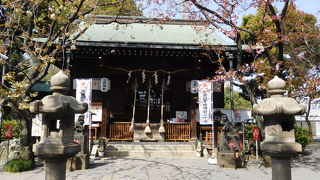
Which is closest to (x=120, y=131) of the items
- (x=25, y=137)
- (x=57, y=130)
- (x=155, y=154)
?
(x=155, y=154)

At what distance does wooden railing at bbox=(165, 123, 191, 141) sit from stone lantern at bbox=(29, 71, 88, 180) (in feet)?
31.6

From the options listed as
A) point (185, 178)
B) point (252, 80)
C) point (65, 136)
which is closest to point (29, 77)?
point (65, 136)

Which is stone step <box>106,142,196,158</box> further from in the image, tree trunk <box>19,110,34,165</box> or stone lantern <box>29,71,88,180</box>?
stone lantern <box>29,71,88,180</box>

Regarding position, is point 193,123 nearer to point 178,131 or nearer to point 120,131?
point 178,131

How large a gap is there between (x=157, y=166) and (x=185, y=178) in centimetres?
204

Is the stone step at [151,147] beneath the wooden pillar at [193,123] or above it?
beneath

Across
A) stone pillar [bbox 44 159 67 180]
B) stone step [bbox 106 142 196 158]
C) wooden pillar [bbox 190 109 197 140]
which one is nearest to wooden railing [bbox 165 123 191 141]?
wooden pillar [bbox 190 109 197 140]

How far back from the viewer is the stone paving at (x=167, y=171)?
324 inches

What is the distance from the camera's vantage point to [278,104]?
471cm

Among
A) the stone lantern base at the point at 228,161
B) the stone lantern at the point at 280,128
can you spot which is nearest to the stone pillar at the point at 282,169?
the stone lantern at the point at 280,128

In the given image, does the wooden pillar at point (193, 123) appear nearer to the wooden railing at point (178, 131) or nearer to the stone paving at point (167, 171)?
the wooden railing at point (178, 131)

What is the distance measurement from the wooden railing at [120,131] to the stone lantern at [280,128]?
33.3ft

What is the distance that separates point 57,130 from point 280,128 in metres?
4.27

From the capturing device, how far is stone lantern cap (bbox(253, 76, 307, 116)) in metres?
4.66
